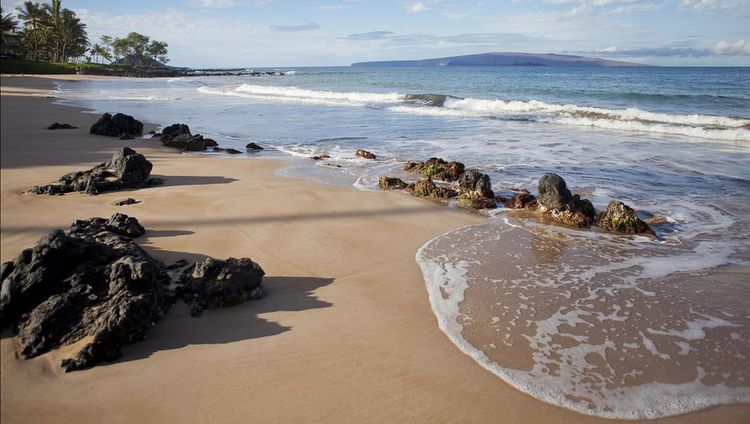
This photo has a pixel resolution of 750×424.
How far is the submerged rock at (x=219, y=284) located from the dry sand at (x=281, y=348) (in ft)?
0.32

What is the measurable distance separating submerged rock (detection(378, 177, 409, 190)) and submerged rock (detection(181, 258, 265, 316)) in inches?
177

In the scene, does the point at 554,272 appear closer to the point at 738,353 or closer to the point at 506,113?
the point at 738,353

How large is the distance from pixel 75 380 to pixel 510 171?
28.9 feet

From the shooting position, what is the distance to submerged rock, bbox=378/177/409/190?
332 inches

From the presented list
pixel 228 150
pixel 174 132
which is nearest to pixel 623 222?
pixel 228 150

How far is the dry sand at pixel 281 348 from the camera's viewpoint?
9.00 ft

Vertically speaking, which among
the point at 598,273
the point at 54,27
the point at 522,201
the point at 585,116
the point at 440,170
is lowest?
the point at 598,273

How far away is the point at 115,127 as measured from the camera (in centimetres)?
1310

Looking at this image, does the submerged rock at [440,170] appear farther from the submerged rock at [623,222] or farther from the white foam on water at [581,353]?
the white foam on water at [581,353]

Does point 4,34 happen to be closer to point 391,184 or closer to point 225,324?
point 391,184

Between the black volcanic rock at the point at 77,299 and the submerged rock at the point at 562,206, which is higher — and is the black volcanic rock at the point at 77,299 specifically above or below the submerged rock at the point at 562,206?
below

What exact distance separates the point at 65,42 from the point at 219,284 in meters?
78.9

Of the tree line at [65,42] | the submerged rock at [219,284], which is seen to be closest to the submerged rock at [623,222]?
the submerged rock at [219,284]

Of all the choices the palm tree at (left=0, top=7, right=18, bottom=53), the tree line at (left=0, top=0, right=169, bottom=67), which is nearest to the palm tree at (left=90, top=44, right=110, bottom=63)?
the tree line at (left=0, top=0, right=169, bottom=67)
